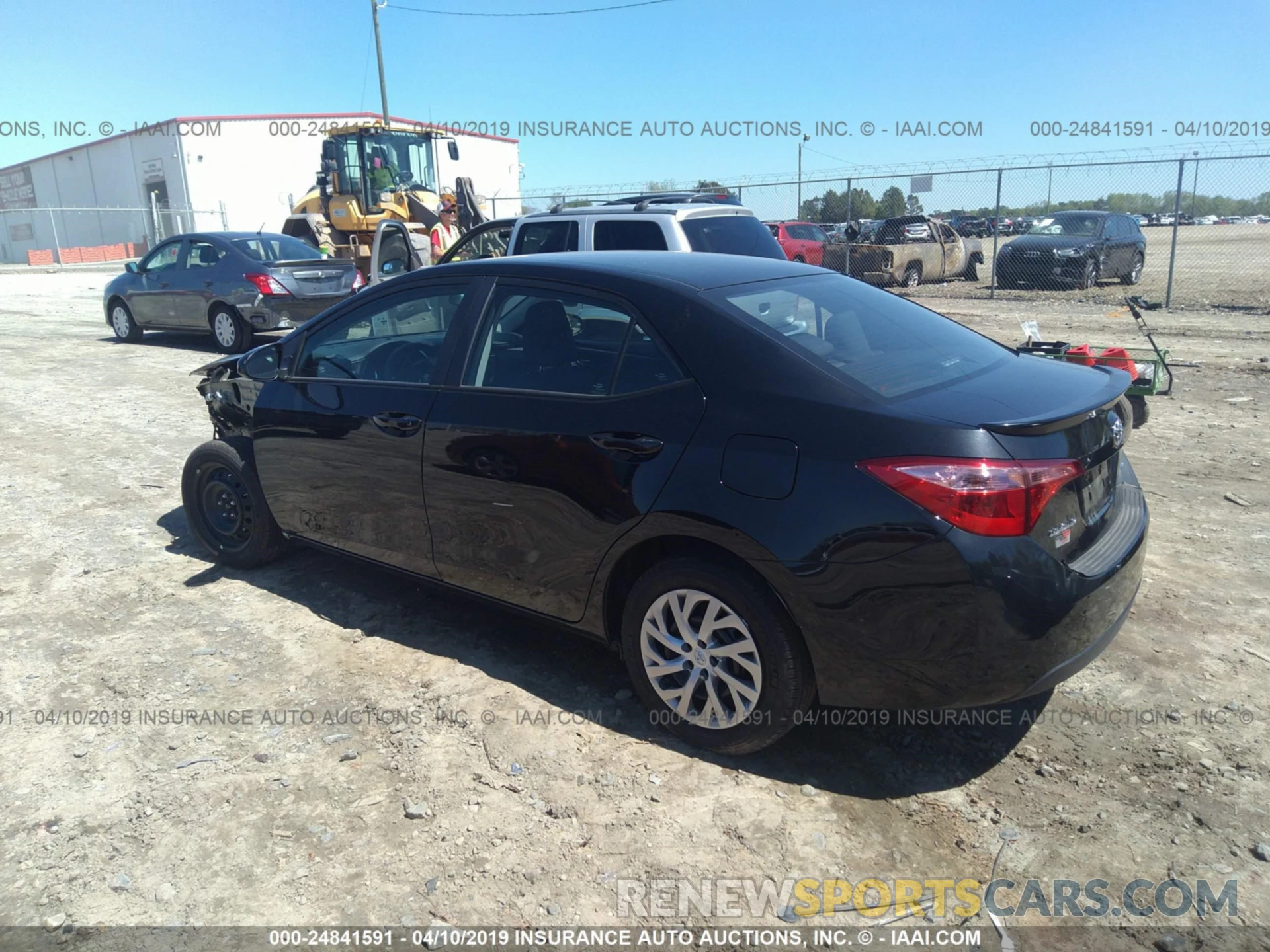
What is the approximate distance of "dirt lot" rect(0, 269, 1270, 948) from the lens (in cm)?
265

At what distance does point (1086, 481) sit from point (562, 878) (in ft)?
6.70

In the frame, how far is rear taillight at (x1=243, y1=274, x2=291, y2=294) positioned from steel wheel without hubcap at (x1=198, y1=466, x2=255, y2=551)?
754cm

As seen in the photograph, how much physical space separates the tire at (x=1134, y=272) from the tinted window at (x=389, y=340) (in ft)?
59.7

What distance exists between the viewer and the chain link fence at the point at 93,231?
37.2 meters

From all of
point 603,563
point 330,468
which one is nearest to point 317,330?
point 330,468

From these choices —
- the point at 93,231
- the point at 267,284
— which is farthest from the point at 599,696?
the point at 93,231

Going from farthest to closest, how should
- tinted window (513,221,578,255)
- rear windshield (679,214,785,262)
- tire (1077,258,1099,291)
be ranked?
1. tire (1077,258,1099,291)
2. tinted window (513,221,578,255)
3. rear windshield (679,214,785,262)

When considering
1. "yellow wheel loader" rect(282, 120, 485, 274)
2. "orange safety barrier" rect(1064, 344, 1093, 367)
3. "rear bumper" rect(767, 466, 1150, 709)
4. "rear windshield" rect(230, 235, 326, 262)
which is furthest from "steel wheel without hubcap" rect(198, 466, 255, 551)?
→ "yellow wheel loader" rect(282, 120, 485, 274)

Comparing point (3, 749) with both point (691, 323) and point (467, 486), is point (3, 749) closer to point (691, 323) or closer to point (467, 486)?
point (467, 486)

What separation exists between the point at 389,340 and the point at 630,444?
5.53 ft

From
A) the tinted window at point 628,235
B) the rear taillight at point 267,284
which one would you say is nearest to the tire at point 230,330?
the rear taillight at point 267,284

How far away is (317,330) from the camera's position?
4.39 metres

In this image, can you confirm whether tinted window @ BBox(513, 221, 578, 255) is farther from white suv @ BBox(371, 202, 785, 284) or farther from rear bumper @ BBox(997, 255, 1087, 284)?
rear bumper @ BBox(997, 255, 1087, 284)

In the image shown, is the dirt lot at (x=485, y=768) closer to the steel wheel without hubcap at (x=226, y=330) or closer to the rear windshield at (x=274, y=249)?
the steel wheel without hubcap at (x=226, y=330)
